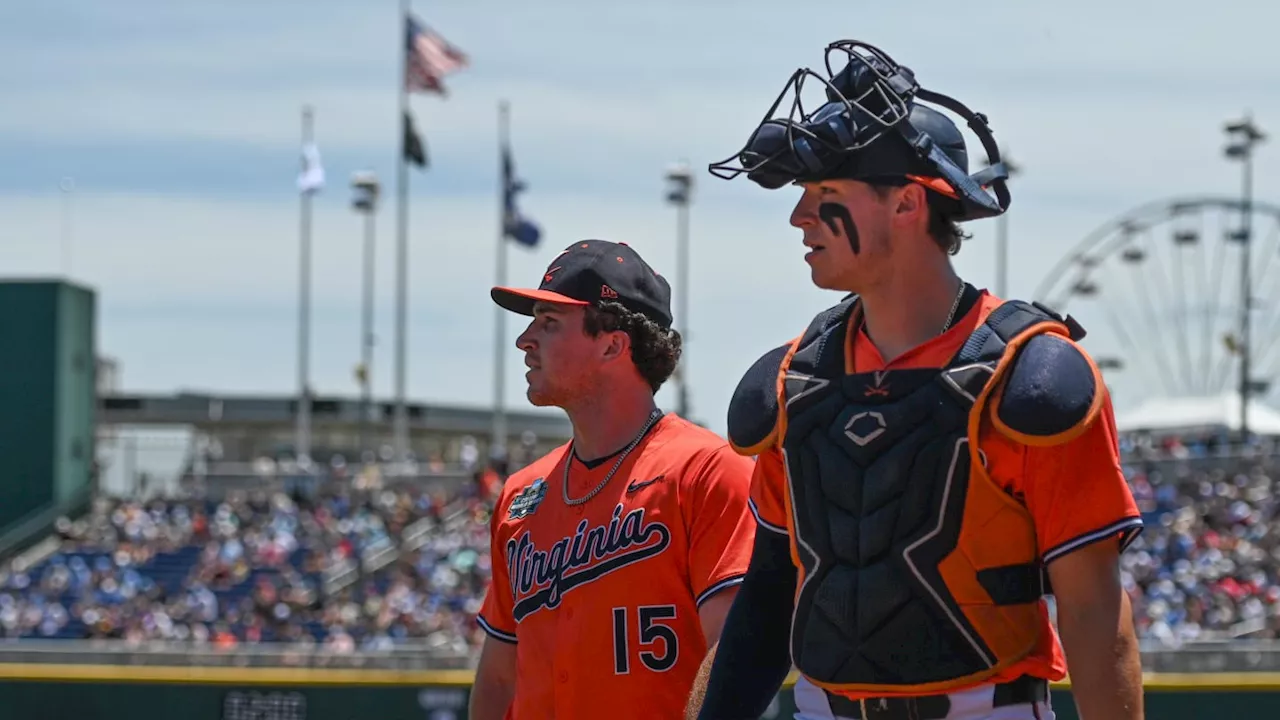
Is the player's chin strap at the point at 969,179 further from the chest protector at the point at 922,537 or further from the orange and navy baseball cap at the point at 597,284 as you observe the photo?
the orange and navy baseball cap at the point at 597,284

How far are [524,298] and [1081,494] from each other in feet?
5.79

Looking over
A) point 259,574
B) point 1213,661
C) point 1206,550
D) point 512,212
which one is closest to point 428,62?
point 512,212

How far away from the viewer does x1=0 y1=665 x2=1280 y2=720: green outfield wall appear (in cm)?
1324

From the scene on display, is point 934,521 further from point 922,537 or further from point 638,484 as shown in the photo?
point 638,484

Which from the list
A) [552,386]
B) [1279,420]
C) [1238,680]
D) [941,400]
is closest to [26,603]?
[1238,680]

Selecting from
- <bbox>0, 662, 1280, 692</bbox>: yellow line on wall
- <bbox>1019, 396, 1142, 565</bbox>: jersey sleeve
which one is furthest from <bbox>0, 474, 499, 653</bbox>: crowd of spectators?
<bbox>1019, 396, 1142, 565</bbox>: jersey sleeve

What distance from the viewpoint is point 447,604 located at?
21328 mm

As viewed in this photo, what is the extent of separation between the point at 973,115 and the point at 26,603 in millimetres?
23993

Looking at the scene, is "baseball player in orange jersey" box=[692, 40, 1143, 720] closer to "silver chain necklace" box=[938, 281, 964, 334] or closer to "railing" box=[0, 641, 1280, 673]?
"silver chain necklace" box=[938, 281, 964, 334]

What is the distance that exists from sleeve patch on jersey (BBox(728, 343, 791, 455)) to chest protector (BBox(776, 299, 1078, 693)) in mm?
153

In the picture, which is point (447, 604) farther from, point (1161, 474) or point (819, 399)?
point (819, 399)

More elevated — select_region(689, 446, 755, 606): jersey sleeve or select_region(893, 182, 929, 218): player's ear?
select_region(893, 182, 929, 218): player's ear

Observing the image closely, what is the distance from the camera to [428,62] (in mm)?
33156

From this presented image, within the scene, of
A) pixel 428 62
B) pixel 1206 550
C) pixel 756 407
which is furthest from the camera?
pixel 428 62
